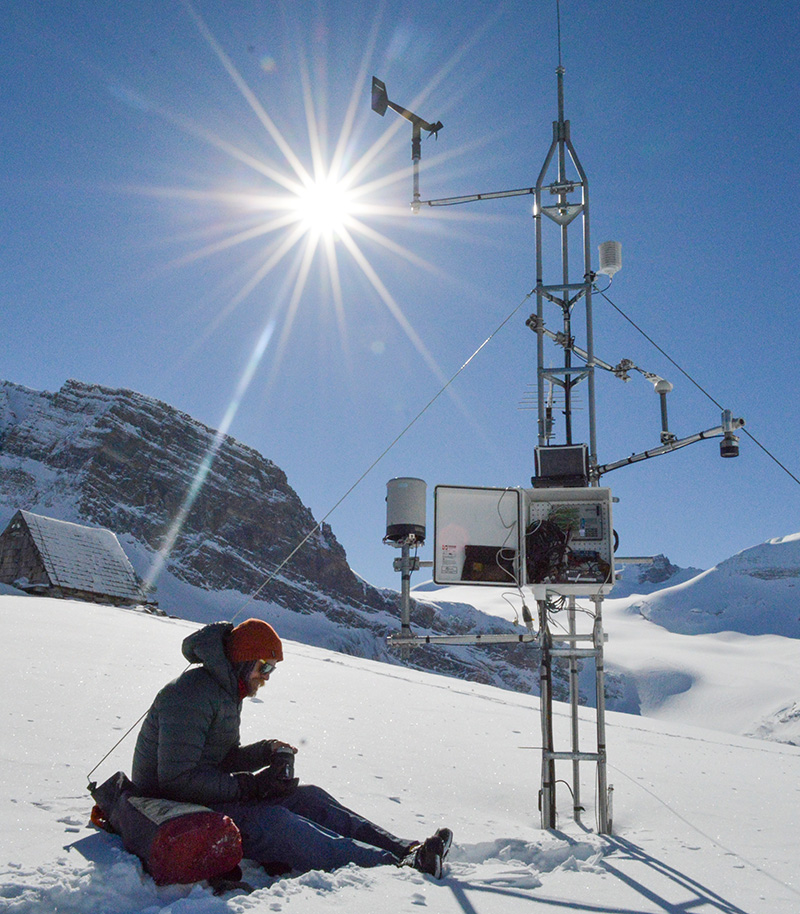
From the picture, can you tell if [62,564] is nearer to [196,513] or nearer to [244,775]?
[244,775]

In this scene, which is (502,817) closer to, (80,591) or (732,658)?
(80,591)

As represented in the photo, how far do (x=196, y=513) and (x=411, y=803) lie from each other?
143956mm

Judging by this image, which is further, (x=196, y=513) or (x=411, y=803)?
(x=196, y=513)

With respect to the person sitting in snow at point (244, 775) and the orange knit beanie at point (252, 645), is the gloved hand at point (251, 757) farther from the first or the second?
the orange knit beanie at point (252, 645)

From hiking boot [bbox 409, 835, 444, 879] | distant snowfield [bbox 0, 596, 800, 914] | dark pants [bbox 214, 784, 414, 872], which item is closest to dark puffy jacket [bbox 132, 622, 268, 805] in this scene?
dark pants [bbox 214, 784, 414, 872]

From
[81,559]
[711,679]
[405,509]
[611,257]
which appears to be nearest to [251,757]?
[405,509]

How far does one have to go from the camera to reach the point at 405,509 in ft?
23.2

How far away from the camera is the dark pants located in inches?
157

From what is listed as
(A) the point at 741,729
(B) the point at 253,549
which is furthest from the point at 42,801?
(B) the point at 253,549

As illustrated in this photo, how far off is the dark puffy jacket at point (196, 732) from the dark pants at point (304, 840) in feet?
0.66

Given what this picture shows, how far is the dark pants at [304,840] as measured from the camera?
3.98 m

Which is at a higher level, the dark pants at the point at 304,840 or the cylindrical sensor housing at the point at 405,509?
the cylindrical sensor housing at the point at 405,509

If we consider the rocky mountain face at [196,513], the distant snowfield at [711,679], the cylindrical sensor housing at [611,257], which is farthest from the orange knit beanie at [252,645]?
the rocky mountain face at [196,513]

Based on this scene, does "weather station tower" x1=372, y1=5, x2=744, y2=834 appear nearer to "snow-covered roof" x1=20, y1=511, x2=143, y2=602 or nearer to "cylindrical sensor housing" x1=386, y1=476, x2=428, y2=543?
"cylindrical sensor housing" x1=386, y1=476, x2=428, y2=543
